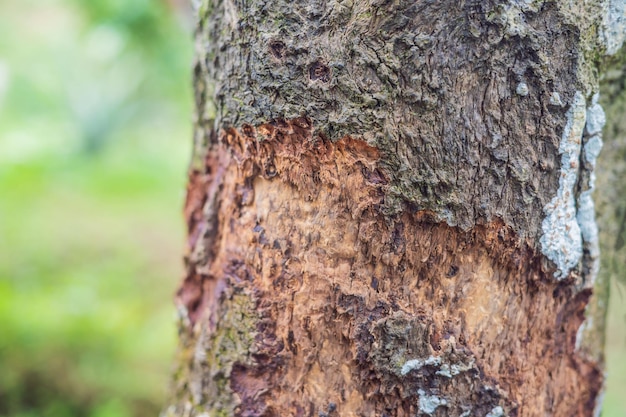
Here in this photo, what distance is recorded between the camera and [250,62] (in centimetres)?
70

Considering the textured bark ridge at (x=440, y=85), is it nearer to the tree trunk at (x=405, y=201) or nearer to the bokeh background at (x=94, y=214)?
the tree trunk at (x=405, y=201)

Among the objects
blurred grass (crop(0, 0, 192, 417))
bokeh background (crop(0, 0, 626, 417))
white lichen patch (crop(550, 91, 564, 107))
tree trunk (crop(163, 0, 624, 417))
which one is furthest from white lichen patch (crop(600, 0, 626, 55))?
blurred grass (crop(0, 0, 192, 417))

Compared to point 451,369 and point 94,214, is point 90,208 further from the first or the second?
point 451,369

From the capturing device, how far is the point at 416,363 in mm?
702

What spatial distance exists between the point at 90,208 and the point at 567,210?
367 centimetres

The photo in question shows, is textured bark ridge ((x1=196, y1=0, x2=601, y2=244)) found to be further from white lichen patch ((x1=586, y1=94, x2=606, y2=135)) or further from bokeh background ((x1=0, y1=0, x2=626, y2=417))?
bokeh background ((x1=0, y1=0, x2=626, y2=417))

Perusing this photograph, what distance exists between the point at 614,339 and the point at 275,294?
243cm

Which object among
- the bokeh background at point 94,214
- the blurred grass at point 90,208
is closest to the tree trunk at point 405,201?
the bokeh background at point 94,214

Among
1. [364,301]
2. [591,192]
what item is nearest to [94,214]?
[364,301]

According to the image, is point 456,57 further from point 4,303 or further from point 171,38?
point 171,38

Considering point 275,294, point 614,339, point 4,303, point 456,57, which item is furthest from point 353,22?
point 614,339

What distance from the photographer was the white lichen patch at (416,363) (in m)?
0.70

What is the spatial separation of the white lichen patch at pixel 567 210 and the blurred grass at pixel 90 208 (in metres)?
1.00

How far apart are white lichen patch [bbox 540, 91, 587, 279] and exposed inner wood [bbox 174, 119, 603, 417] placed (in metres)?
0.03
